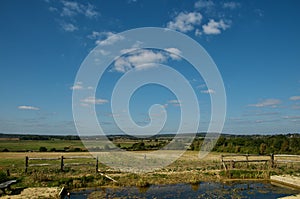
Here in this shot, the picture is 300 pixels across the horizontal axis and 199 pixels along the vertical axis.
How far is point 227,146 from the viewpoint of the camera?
53.0 metres

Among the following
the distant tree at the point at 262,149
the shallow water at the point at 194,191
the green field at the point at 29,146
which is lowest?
the green field at the point at 29,146

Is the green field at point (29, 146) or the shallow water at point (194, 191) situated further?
the green field at point (29, 146)

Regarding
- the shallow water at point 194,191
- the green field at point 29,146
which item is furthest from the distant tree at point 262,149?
the green field at point 29,146

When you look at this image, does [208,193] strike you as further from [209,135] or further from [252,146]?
[209,135]

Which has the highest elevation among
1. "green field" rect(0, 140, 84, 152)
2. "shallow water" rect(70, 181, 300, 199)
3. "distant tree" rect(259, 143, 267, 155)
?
"distant tree" rect(259, 143, 267, 155)

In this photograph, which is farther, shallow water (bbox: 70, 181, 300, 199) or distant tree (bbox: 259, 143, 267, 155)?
distant tree (bbox: 259, 143, 267, 155)

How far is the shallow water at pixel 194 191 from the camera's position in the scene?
46.4 feet

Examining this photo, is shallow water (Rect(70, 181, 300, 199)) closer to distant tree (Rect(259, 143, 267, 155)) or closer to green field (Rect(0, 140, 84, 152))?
distant tree (Rect(259, 143, 267, 155))

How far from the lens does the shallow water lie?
14130mm

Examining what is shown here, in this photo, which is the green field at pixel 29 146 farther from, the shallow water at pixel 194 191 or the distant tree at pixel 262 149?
the shallow water at pixel 194 191

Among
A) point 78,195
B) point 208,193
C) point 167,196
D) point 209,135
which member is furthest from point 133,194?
point 209,135

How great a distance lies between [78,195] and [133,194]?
111 inches

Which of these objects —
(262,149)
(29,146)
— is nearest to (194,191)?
(262,149)

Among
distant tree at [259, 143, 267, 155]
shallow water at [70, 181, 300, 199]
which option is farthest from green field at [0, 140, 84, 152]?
shallow water at [70, 181, 300, 199]
